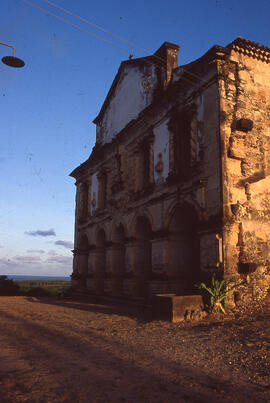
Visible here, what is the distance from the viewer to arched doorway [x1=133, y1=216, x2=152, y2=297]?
13.7 m

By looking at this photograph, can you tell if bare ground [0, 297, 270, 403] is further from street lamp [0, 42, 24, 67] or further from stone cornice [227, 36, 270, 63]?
stone cornice [227, 36, 270, 63]

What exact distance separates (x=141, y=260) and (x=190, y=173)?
4875 mm

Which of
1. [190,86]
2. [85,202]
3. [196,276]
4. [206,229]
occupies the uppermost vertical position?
[190,86]

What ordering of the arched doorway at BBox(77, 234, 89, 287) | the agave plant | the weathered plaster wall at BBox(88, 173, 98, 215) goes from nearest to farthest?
the agave plant → the weathered plaster wall at BBox(88, 173, 98, 215) → the arched doorway at BBox(77, 234, 89, 287)

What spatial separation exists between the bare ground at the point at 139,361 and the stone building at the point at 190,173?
2.28 meters

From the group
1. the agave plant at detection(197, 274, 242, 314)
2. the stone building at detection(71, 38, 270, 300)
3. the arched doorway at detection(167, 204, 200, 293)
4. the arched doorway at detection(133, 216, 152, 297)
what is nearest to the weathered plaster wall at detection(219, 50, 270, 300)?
the stone building at detection(71, 38, 270, 300)

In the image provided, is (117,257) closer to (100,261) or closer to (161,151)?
(100,261)

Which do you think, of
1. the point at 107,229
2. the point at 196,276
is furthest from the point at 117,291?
the point at 196,276

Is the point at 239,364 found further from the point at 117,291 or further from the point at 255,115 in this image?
the point at 117,291

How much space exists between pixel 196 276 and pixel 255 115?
553 centimetres

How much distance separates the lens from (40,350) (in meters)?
5.46

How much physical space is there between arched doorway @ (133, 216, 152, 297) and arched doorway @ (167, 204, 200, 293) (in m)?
2.28

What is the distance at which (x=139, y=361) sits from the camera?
4.75 m

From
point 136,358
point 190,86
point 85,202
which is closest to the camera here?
point 136,358
